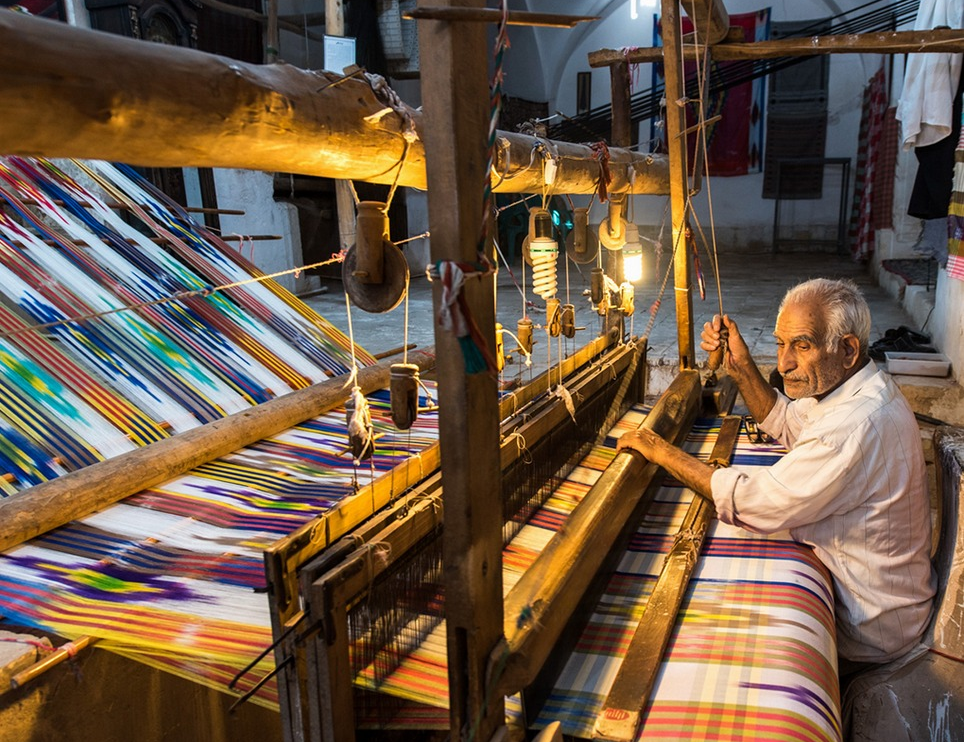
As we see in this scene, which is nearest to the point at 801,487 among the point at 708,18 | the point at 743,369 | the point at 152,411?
the point at 743,369

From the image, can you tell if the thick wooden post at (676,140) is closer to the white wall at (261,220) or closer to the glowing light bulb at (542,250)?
the glowing light bulb at (542,250)

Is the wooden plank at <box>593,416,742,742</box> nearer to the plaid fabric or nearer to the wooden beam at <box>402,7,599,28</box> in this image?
the plaid fabric

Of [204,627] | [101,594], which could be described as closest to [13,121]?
[204,627]

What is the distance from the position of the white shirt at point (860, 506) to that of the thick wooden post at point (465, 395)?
1102 millimetres

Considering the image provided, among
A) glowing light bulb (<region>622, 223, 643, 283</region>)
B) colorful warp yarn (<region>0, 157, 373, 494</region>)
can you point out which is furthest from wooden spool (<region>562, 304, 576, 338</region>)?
colorful warp yarn (<region>0, 157, 373, 494</region>)

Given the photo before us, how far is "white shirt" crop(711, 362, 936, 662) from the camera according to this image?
210 cm

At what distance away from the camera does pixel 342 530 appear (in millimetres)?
1580

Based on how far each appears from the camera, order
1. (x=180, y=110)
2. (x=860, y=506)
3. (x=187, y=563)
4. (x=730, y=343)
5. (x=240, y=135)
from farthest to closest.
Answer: (x=730, y=343), (x=860, y=506), (x=187, y=563), (x=240, y=135), (x=180, y=110)

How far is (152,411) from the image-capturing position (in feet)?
9.57

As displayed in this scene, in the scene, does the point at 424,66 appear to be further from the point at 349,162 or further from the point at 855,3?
the point at 855,3

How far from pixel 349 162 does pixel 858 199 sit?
49.8 feet

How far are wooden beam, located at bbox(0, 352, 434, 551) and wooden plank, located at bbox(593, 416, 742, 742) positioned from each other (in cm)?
119

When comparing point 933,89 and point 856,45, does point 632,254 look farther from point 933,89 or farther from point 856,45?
point 933,89

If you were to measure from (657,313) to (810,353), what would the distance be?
510cm
